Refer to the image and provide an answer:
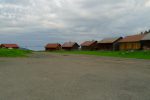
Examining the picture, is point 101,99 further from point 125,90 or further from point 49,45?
point 49,45

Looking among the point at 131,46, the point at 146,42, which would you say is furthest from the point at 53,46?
the point at 146,42

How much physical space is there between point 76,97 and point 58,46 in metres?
106

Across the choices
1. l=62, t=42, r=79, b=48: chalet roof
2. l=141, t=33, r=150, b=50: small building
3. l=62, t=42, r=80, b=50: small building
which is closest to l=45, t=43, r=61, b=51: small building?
l=62, t=42, r=79, b=48: chalet roof

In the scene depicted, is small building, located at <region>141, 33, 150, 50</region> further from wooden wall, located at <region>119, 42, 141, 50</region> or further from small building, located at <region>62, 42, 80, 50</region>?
small building, located at <region>62, 42, 80, 50</region>

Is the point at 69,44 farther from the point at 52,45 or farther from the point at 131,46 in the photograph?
the point at 131,46

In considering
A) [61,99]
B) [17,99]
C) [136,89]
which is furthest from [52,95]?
[136,89]

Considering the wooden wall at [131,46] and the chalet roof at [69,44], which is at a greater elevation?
the chalet roof at [69,44]

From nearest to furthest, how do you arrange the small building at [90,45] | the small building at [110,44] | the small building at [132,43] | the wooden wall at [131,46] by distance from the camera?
the small building at [132,43] → the wooden wall at [131,46] → the small building at [110,44] → the small building at [90,45]

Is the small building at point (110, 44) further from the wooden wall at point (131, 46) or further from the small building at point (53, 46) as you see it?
the small building at point (53, 46)

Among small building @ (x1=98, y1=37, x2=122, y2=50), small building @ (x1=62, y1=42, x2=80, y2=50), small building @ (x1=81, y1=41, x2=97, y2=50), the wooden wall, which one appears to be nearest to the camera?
the wooden wall

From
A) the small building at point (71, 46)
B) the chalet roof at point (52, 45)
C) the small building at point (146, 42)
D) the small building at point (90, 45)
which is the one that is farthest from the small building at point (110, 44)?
the chalet roof at point (52, 45)

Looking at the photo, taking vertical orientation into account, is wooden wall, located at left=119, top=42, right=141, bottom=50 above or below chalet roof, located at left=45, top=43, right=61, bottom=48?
below

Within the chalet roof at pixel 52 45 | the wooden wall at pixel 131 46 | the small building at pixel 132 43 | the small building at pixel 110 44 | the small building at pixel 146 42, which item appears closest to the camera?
the small building at pixel 146 42

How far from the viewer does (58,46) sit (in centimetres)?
11412
